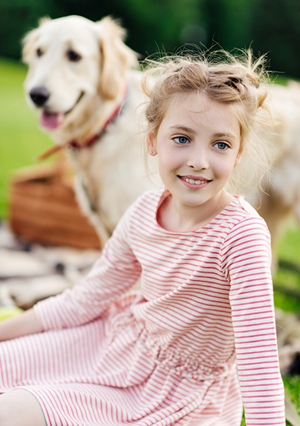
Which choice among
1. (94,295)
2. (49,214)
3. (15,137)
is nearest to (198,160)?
(94,295)

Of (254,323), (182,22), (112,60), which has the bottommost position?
(254,323)

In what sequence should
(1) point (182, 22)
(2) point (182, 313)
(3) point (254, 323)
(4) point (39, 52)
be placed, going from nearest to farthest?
(3) point (254, 323) < (2) point (182, 313) < (4) point (39, 52) < (1) point (182, 22)

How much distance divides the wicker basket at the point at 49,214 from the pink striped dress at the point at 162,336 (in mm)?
2071

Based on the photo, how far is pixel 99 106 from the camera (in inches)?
105

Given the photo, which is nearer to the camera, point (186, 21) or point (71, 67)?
point (71, 67)

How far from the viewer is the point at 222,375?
1.51m

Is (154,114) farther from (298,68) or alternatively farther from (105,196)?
(298,68)

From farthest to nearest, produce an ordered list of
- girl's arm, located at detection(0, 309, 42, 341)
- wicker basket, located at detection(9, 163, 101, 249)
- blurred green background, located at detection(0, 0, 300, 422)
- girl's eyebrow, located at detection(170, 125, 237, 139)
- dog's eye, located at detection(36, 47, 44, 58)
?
blurred green background, located at detection(0, 0, 300, 422), wicker basket, located at detection(9, 163, 101, 249), dog's eye, located at detection(36, 47, 44, 58), girl's arm, located at detection(0, 309, 42, 341), girl's eyebrow, located at detection(170, 125, 237, 139)

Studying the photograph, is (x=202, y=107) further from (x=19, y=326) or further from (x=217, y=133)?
(x=19, y=326)

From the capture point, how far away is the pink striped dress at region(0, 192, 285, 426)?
51.3 inches

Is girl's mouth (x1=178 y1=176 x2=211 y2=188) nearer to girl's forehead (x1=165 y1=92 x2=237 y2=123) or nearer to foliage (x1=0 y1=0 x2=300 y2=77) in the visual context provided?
girl's forehead (x1=165 y1=92 x2=237 y2=123)

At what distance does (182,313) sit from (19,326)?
0.51m

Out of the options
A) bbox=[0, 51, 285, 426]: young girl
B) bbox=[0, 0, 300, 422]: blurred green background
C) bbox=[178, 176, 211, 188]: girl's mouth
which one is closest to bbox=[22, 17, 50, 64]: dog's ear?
bbox=[0, 51, 285, 426]: young girl

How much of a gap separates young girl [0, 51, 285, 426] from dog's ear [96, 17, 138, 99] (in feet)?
3.53
